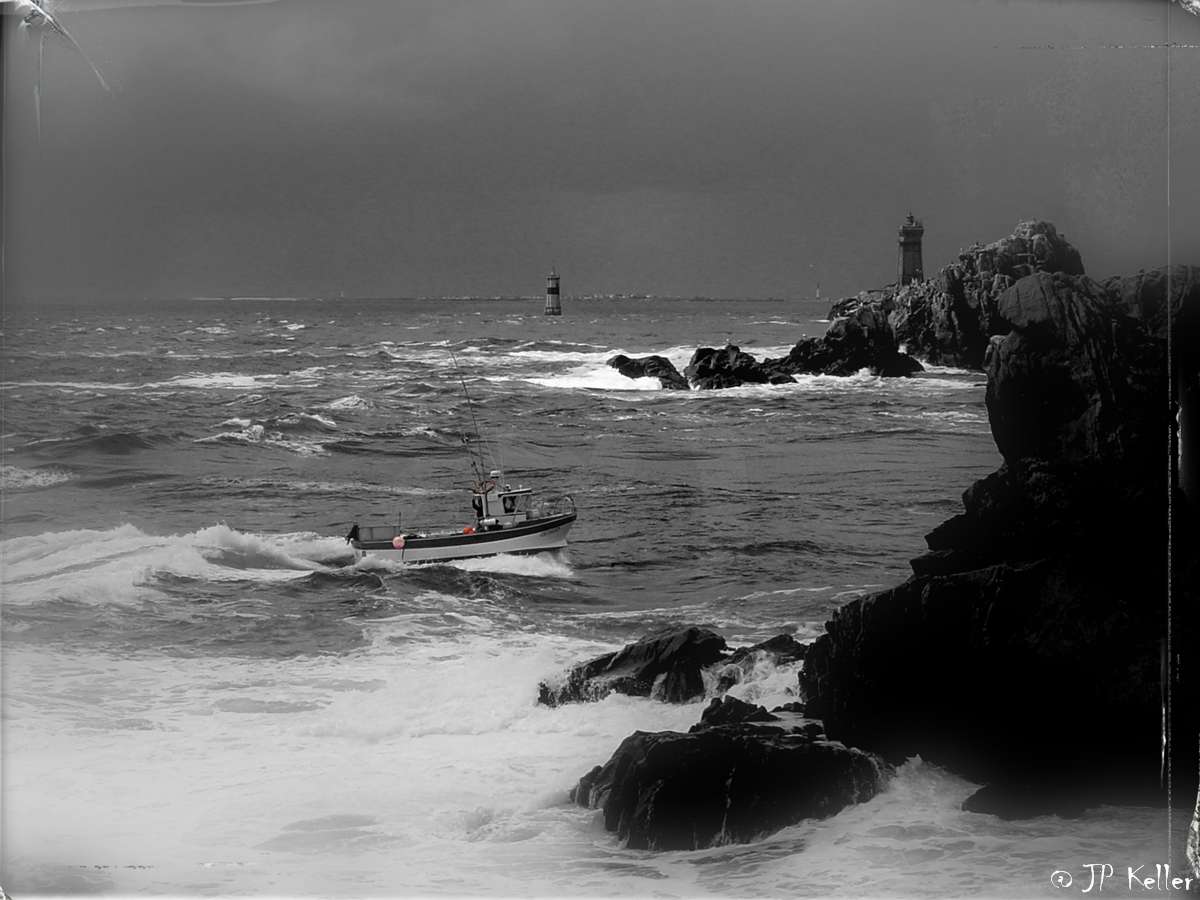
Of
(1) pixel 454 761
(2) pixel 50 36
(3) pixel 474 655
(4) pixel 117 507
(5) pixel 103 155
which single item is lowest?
(1) pixel 454 761

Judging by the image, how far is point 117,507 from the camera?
340 cm

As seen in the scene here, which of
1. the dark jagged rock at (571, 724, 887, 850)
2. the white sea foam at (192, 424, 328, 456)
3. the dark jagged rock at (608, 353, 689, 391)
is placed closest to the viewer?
the dark jagged rock at (571, 724, 887, 850)

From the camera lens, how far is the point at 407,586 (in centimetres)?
341

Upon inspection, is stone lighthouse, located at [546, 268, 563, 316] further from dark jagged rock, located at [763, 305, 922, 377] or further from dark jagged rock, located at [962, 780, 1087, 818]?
dark jagged rock, located at [962, 780, 1087, 818]

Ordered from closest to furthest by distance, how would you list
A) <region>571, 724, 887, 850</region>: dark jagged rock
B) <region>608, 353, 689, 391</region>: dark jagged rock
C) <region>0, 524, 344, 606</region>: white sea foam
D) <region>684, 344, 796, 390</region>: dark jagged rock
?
1. <region>571, 724, 887, 850</region>: dark jagged rock
2. <region>0, 524, 344, 606</region>: white sea foam
3. <region>684, 344, 796, 390</region>: dark jagged rock
4. <region>608, 353, 689, 391</region>: dark jagged rock

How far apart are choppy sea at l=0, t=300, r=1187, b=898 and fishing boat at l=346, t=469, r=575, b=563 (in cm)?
4

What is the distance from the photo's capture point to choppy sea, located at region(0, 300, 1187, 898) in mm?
3027

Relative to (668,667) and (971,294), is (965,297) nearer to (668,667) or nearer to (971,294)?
(971,294)

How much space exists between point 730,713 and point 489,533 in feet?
2.89

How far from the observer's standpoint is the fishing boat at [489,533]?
11.2 ft

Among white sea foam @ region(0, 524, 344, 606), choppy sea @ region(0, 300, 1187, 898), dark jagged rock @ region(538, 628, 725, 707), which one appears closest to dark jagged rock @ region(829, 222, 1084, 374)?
choppy sea @ region(0, 300, 1187, 898)

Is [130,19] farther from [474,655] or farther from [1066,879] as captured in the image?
[1066,879]

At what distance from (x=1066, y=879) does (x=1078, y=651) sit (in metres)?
0.59

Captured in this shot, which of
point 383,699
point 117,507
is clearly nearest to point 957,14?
point 383,699
